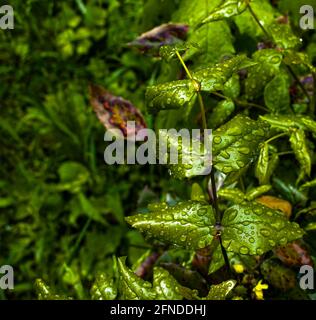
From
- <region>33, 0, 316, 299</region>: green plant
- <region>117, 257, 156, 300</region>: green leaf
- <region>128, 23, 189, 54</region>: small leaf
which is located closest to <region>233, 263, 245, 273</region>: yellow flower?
<region>33, 0, 316, 299</region>: green plant

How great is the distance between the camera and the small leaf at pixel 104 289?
3.65 feet

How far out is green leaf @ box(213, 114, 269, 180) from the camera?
1.03m

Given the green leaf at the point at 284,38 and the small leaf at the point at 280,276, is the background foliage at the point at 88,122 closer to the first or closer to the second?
the green leaf at the point at 284,38

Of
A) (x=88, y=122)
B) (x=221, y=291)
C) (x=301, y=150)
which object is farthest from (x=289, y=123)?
(x=88, y=122)

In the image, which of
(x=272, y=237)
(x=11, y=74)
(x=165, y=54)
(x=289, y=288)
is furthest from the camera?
(x=11, y=74)

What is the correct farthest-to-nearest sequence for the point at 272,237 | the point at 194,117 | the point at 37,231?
the point at 37,231 → the point at 194,117 → the point at 272,237

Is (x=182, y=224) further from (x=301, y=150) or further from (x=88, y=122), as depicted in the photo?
(x=88, y=122)

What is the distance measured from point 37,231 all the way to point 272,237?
5.04ft

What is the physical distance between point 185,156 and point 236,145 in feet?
0.36

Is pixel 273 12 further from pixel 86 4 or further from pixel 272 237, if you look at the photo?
pixel 86 4

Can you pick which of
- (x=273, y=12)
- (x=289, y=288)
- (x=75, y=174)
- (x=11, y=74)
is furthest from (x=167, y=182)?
(x=11, y=74)

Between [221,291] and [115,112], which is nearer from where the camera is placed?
[221,291]

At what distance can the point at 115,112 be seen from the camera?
1.71 meters
